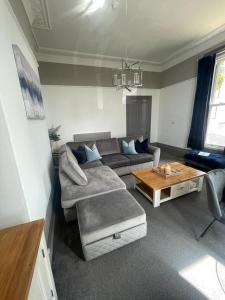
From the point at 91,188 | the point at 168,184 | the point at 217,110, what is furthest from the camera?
the point at 217,110

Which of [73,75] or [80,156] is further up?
[73,75]

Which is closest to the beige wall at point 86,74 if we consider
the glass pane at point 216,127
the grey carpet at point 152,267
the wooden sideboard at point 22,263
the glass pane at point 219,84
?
the glass pane at point 219,84

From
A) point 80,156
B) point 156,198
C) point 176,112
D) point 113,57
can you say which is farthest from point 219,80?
point 80,156

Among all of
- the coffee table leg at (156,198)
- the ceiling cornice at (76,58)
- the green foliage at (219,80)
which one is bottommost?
the coffee table leg at (156,198)

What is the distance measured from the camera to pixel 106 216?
57.9 inches

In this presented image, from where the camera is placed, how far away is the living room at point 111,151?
0.99 meters

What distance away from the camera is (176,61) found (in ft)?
13.8

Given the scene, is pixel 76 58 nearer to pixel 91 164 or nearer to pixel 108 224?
pixel 91 164

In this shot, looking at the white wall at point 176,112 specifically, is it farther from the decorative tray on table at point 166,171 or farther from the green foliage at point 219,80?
the decorative tray on table at point 166,171

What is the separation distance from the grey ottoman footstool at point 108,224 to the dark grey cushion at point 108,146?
6.74 feet

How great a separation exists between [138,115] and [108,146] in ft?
6.25

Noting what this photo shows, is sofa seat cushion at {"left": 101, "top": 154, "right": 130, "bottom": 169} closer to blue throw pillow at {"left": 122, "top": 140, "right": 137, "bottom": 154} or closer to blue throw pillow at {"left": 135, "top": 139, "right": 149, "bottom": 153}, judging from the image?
blue throw pillow at {"left": 122, "top": 140, "right": 137, "bottom": 154}

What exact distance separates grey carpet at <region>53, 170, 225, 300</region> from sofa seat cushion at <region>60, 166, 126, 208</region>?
0.41 metres

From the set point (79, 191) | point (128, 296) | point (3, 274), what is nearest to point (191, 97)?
point (79, 191)
